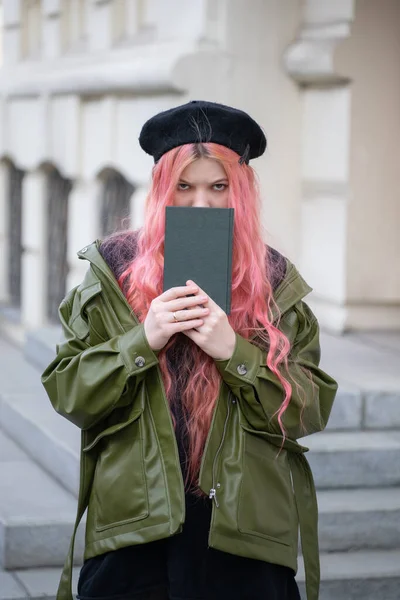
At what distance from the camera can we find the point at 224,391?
279 cm

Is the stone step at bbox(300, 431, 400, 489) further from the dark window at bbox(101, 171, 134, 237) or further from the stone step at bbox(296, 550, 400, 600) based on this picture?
the dark window at bbox(101, 171, 134, 237)

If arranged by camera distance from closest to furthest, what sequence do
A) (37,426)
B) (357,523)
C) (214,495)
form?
(214,495) → (357,523) → (37,426)

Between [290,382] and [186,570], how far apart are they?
519 millimetres

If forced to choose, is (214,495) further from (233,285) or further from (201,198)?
(201,198)

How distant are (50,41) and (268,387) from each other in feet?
22.6

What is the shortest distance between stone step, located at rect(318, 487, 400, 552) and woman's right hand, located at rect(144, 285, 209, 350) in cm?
216

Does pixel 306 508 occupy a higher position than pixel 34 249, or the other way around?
pixel 34 249

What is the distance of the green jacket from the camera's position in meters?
2.70

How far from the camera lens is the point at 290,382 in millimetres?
2768

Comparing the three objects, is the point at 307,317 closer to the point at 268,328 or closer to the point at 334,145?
the point at 268,328

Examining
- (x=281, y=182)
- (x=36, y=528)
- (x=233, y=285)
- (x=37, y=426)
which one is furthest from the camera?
(x=281, y=182)

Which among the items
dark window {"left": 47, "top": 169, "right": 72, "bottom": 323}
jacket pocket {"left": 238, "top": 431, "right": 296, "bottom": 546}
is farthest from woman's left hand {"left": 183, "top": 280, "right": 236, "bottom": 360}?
dark window {"left": 47, "top": 169, "right": 72, "bottom": 323}

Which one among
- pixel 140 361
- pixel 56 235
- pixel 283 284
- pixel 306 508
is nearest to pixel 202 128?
pixel 283 284

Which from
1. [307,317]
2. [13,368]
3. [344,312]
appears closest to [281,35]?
[344,312]
